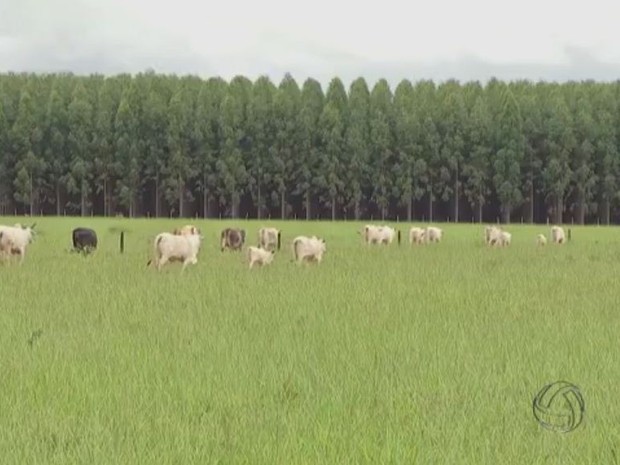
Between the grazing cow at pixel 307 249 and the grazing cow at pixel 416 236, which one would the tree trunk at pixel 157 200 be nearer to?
the grazing cow at pixel 416 236

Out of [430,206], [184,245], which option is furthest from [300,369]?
[430,206]

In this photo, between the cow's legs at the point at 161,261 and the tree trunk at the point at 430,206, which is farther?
the tree trunk at the point at 430,206

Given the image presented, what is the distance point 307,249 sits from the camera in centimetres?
2306

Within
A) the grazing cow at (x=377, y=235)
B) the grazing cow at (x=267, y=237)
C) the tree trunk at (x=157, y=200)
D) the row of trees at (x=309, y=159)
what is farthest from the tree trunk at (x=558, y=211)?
the grazing cow at (x=267, y=237)

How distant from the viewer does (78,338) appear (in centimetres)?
1062

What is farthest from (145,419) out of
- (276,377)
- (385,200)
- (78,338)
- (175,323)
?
(385,200)

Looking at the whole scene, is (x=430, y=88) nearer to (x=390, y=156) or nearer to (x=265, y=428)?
(x=390, y=156)

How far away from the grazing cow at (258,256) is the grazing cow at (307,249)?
1.17 m

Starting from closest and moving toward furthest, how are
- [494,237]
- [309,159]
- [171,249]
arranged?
1. [171,249]
2. [494,237]
3. [309,159]

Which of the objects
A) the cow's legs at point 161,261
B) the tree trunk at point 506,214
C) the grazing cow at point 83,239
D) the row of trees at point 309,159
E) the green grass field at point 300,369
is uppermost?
the row of trees at point 309,159

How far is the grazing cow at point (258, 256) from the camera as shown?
21344 mm

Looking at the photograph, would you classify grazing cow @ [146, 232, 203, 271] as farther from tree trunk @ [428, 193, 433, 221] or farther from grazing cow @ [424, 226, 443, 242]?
tree trunk @ [428, 193, 433, 221]

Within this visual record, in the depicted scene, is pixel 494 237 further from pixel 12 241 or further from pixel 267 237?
pixel 12 241

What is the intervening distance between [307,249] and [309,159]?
193 feet
